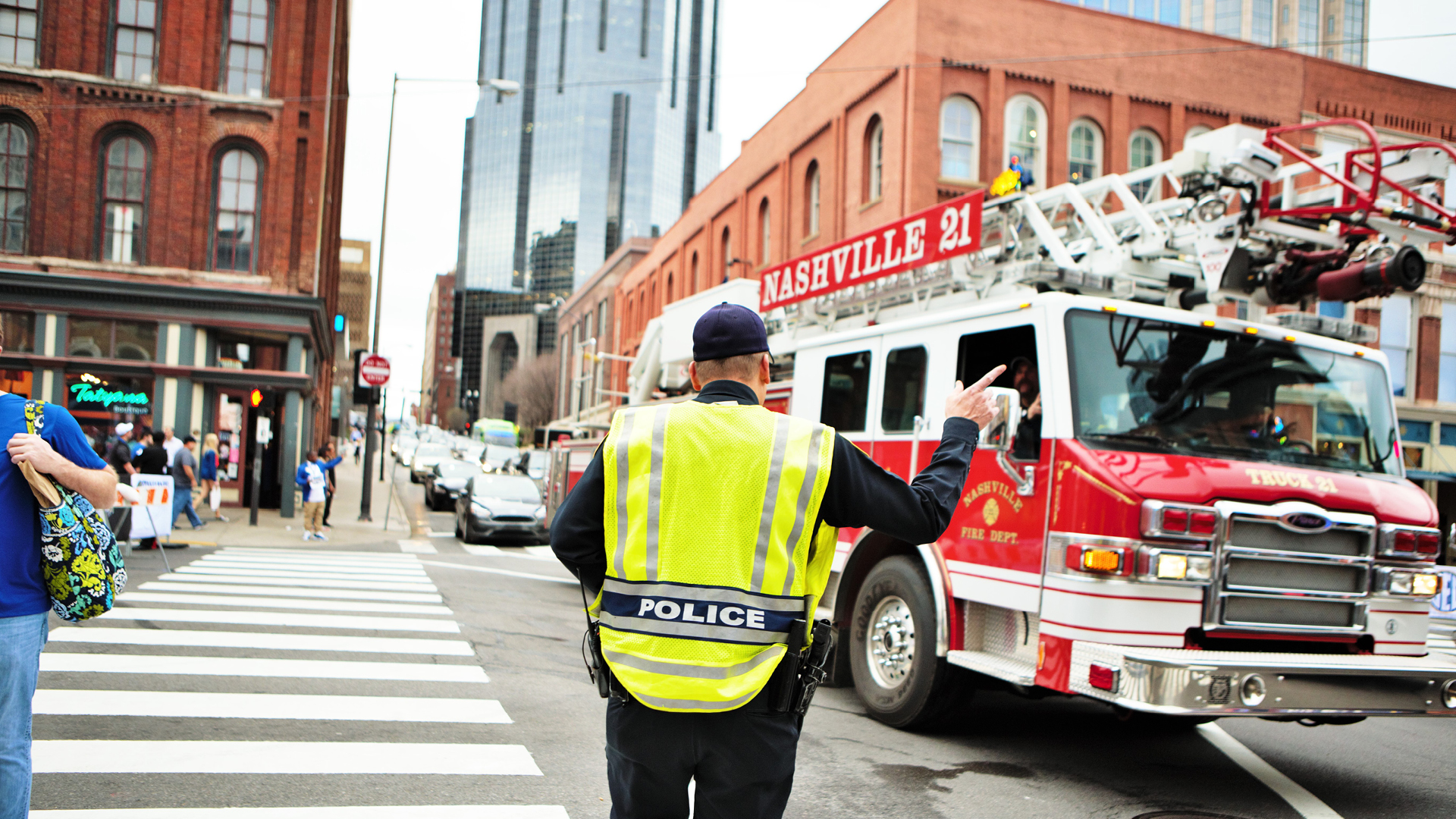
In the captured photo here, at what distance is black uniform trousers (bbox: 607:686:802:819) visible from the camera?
245 cm

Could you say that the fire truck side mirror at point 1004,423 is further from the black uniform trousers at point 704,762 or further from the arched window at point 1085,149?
the arched window at point 1085,149

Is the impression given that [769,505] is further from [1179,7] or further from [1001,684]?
[1179,7]

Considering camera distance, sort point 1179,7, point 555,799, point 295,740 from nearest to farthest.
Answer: point 555,799 < point 295,740 < point 1179,7

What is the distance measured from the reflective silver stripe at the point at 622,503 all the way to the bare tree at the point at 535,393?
73.5 meters

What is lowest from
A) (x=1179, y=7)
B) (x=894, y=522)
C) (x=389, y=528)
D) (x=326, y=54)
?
(x=389, y=528)

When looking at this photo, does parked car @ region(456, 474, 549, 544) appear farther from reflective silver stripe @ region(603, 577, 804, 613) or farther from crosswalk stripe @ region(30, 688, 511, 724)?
reflective silver stripe @ region(603, 577, 804, 613)

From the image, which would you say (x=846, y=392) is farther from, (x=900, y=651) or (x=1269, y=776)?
(x=1269, y=776)

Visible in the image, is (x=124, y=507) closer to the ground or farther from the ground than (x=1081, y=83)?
closer to the ground

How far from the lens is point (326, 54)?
22.7 m

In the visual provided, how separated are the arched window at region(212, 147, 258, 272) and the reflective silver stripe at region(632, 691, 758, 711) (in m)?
22.5

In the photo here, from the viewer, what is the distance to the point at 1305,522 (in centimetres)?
507

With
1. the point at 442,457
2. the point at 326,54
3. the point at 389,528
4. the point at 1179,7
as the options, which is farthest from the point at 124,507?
the point at 1179,7

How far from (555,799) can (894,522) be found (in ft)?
9.53

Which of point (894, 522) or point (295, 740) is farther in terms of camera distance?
point (295, 740)
